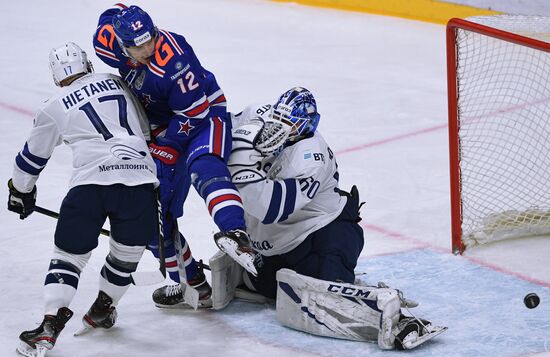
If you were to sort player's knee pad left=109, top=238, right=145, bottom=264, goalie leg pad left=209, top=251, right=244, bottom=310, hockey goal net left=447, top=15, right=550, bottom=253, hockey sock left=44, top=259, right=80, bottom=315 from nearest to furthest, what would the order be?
hockey sock left=44, top=259, right=80, bottom=315 < player's knee pad left=109, top=238, right=145, bottom=264 < goalie leg pad left=209, top=251, right=244, bottom=310 < hockey goal net left=447, top=15, right=550, bottom=253

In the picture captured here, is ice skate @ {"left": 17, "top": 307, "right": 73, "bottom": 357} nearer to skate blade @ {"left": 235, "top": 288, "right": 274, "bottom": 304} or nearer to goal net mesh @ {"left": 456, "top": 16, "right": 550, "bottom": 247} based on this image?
skate blade @ {"left": 235, "top": 288, "right": 274, "bottom": 304}

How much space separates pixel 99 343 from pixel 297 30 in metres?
4.58

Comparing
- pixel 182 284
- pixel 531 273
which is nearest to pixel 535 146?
pixel 531 273

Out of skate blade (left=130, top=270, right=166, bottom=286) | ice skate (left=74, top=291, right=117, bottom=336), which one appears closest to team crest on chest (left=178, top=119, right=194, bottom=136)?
skate blade (left=130, top=270, right=166, bottom=286)

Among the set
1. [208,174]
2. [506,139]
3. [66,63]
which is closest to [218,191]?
[208,174]

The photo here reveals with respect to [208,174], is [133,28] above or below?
above

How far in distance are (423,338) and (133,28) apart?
1.30m

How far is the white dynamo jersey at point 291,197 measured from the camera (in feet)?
11.8

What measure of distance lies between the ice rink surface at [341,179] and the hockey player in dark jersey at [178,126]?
0.33 meters

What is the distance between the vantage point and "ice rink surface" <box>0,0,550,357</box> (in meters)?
3.62

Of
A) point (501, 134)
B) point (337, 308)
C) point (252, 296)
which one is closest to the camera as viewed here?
point (337, 308)

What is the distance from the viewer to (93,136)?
3.49 m

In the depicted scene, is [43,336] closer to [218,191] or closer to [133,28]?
[218,191]

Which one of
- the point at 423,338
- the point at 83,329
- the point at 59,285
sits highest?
the point at 59,285
